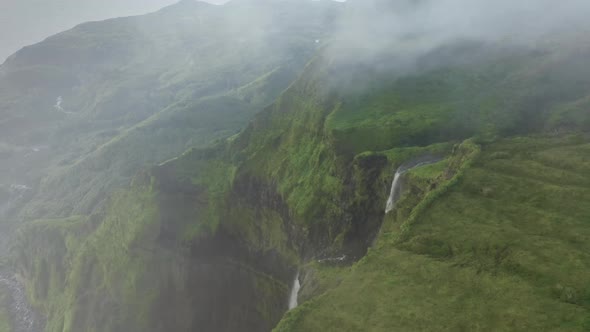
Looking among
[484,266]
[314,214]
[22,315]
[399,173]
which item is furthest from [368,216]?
[22,315]

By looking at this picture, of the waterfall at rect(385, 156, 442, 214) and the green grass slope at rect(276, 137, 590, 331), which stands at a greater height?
the green grass slope at rect(276, 137, 590, 331)

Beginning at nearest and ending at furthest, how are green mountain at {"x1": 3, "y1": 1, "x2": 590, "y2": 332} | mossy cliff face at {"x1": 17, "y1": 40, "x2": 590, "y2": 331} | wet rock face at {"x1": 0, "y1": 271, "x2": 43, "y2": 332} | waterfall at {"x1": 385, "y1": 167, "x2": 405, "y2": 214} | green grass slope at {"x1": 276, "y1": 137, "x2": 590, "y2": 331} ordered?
green grass slope at {"x1": 276, "y1": 137, "x2": 590, "y2": 331} → green mountain at {"x1": 3, "y1": 1, "x2": 590, "y2": 332} → mossy cliff face at {"x1": 17, "y1": 40, "x2": 590, "y2": 331} → waterfall at {"x1": 385, "y1": 167, "x2": 405, "y2": 214} → wet rock face at {"x1": 0, "y1": 271, "x2": 43, "y2": 332}

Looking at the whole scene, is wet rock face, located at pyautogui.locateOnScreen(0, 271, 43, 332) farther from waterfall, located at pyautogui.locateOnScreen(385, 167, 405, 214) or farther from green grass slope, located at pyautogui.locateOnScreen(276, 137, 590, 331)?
green grass slope, located at pyautogui.locateOnScreen(276, 137, 590, 331)

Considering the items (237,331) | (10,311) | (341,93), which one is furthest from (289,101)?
(10,311)

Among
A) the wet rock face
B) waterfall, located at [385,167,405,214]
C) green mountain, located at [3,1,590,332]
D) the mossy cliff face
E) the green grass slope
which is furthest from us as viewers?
the wet rock face

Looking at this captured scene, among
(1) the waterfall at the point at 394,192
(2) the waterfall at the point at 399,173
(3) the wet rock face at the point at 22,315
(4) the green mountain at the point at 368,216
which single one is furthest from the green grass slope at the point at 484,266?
(3) the wet rock face at the point at 22,315

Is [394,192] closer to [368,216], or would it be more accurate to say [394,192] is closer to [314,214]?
[368,216]

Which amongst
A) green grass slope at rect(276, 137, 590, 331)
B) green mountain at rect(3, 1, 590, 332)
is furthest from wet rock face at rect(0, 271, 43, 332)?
green grass slope at rect(276, 137, 590, 331)
